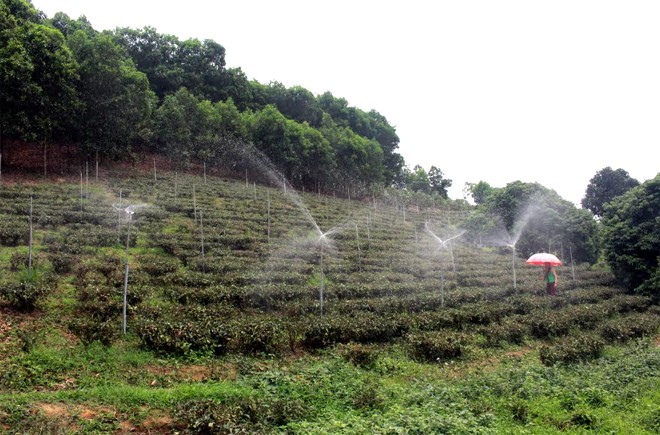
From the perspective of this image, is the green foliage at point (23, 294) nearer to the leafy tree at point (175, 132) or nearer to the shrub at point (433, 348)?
the shrub at point (433, 348)

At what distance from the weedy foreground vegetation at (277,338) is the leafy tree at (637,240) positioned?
1.47 meters

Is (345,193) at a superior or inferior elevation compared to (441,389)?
superior

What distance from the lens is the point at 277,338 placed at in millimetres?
11641

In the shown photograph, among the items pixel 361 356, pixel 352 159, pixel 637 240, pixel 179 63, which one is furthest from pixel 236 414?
pixel 179 63

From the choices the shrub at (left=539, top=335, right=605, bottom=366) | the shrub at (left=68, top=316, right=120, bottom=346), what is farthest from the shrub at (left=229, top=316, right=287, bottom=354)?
the shrub at (left=539, top=335, right=605, bottom=366)

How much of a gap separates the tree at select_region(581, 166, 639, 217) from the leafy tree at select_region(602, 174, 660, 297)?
92.7 feet

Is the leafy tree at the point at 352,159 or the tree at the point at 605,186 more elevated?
the leafy tree at the point at 352,159

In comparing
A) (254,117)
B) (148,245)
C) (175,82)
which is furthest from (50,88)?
(175,82)

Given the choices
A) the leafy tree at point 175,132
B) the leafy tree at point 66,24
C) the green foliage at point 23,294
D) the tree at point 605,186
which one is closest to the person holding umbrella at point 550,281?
the green foliage at point 23,294

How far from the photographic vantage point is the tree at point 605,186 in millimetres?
52062

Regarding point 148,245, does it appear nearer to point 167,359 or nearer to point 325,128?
point 167,359

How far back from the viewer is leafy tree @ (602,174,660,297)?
24.3 meters

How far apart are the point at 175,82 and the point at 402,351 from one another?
45.1 metres

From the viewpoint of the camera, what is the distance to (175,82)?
49.9 m
